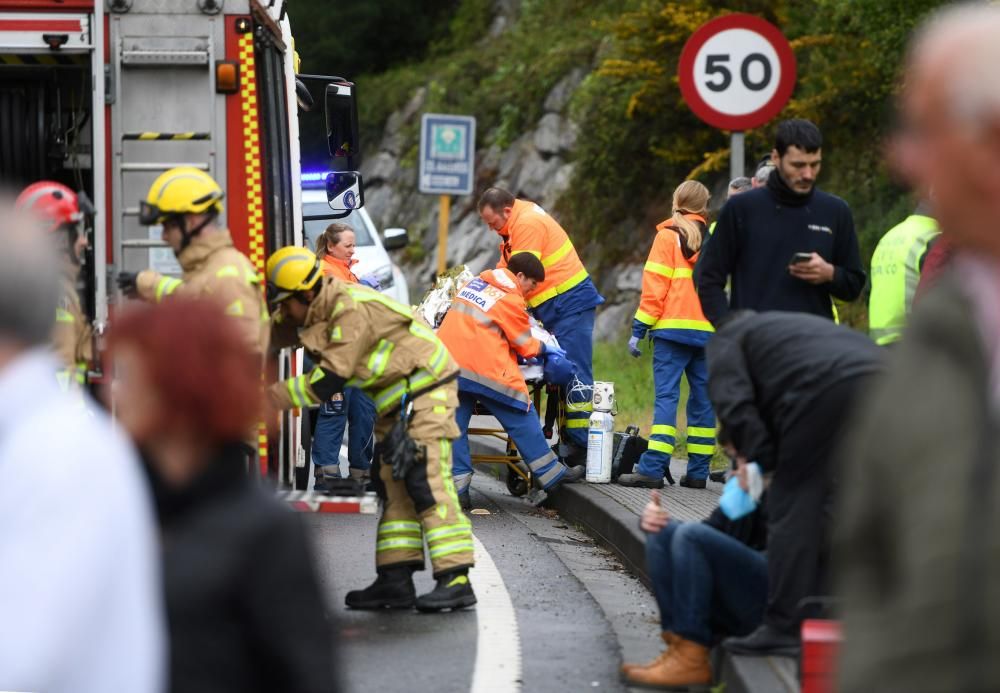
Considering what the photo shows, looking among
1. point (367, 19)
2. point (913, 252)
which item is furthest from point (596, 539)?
point (367, 19)

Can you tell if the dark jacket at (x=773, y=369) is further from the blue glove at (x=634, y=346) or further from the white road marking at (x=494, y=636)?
the blue glove at (x=634, y=346)

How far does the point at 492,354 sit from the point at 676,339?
→ 1.18 m

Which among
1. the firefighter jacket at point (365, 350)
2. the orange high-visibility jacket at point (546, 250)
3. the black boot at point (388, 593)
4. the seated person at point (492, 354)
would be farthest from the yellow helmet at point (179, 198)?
the orange high-visibility jacket at point (546, 250)

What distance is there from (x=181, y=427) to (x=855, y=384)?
10.5 ft

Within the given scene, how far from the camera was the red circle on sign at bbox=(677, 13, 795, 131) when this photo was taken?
9.27m

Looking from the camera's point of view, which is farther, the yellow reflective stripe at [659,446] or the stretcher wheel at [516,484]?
the stretcher wheel at [516,484]

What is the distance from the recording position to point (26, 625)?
2275mm

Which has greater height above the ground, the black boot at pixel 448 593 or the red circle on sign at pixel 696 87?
the red circle on sign at pixel 696 87

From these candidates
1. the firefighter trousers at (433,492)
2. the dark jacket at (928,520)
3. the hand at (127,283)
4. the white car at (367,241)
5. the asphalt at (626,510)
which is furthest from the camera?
the white car at (367,241)

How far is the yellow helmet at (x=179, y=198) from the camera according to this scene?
22.2 ft

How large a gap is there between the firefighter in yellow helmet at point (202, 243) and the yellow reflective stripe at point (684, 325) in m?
4.23

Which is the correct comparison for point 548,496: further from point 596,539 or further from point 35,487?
point 35,487

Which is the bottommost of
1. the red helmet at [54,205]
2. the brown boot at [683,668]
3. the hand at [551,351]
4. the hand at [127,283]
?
the brown boot at [683,668]

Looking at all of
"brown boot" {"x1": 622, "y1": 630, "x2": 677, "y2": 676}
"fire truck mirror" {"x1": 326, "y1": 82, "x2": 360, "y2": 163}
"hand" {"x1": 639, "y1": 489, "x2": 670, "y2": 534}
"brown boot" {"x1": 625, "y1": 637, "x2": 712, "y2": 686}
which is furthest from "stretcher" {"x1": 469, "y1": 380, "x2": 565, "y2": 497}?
"brown boot" {"x1": 625, "y1": 637, "x2": 712, "y2": 686}
